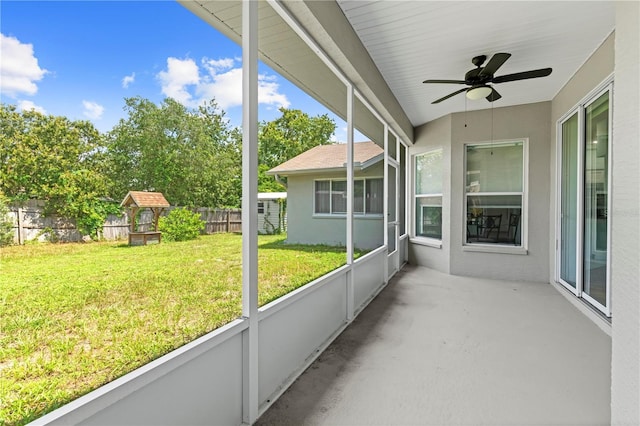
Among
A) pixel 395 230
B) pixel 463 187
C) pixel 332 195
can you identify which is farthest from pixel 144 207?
pixel 332 195

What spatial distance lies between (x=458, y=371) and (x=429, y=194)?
4336 mm

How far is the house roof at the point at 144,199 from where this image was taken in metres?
1.41

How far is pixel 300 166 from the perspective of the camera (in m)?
6.31

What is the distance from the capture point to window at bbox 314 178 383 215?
560 centimetres

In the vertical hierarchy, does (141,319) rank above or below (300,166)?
below

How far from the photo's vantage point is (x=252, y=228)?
1.74 meters

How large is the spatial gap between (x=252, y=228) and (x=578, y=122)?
14.1ft

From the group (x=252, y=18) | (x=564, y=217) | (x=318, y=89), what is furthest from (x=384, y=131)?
(x=252, y=18)

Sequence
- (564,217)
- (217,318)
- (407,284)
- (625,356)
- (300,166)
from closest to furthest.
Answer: (625,356)
(217,318)
(564,217)
(407,284)
(300,166)

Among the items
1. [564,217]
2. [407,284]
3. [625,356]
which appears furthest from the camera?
[407,284]

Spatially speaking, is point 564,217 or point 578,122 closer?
point 578,122

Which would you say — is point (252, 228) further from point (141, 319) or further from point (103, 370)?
point (103, 370)

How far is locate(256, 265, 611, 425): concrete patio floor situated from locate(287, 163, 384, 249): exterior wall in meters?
1.77

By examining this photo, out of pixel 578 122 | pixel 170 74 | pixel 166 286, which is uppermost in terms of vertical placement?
pixel 578 122
